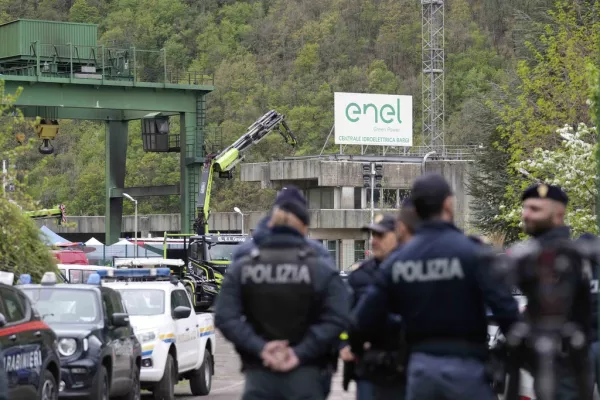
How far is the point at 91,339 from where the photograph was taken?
51.4ft

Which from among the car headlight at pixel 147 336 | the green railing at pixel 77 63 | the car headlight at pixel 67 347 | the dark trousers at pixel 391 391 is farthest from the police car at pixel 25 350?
the green railing at pixel 77 63

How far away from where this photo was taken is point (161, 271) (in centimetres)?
2089

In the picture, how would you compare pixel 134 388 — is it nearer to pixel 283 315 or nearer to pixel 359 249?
pixel 283 315

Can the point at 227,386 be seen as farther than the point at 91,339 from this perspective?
Yes

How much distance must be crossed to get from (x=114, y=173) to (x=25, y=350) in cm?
4262

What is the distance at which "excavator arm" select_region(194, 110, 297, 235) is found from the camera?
50.8m

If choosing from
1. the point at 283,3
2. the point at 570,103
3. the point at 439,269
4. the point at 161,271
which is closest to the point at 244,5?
the point at 283,3

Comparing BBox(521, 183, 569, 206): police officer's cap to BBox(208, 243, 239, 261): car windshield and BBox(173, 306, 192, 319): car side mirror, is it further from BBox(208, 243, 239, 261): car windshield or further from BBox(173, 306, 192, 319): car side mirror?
BBox(208, 243, 239, 261): car windshield

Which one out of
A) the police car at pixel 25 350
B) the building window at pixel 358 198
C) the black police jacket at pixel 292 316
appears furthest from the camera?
the building window at pixel 358 198

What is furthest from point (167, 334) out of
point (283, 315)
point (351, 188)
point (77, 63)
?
point (351, 188)

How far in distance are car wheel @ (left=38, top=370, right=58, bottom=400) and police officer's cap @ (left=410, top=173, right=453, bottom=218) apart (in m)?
7.34

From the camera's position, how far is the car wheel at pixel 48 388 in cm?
1380

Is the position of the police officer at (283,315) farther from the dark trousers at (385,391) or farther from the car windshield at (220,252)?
the car windshield at (220,252)

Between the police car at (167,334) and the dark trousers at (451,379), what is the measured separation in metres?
11.5
